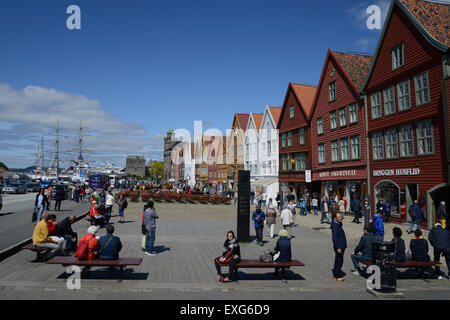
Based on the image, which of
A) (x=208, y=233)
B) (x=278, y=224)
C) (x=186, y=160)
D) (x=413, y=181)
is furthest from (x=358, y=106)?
(x=186, y=160)

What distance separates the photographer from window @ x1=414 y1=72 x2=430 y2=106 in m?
19.9

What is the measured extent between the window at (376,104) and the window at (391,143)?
1.85 m

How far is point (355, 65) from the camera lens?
30719mm

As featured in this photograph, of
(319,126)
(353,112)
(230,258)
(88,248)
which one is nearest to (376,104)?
Result: (353,112)

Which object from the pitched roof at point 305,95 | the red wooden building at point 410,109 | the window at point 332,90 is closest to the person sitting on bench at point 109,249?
the red wooden building at point 410,109

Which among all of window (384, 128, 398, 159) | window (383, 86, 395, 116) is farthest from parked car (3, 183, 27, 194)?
window (383, 86, 395, 116)

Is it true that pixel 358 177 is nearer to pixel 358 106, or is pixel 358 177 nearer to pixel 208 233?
pixel 358 106

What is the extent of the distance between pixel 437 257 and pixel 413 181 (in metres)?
12.6

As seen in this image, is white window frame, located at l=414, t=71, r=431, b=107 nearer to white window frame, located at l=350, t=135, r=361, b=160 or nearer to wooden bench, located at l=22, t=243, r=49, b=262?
white window frame, located at l=350, t=135, r=361, b=160

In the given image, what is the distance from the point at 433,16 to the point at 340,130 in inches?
455

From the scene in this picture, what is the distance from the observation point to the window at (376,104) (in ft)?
81.2

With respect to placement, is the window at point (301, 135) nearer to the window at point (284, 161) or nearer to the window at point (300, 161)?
the window at point (300, 161)

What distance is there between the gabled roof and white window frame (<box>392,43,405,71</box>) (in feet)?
6.00

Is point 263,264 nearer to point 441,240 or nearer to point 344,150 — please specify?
point 441,240
